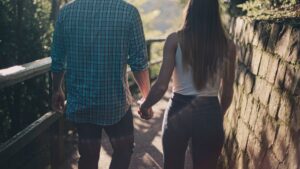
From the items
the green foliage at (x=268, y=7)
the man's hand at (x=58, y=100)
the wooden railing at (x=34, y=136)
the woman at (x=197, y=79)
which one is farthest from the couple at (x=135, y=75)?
the green foliage at (x=268, y=7)

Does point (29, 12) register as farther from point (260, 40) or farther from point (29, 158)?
point (260, 40)

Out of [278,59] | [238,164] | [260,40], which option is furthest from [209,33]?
[238,164]

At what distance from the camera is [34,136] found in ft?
12.7

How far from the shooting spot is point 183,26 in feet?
9.30

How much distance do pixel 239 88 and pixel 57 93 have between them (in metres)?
1.91

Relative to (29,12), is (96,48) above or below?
above

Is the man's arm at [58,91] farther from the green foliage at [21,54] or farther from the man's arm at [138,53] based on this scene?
the green foliage at [21,54]

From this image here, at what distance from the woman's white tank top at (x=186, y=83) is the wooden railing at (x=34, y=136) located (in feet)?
4.23

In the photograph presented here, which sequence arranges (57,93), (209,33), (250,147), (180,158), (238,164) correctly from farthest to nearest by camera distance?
(238,164) < (250,147) < (57,93) < (180,158) < (209,33)

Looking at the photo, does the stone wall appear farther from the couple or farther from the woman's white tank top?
the woman's white tank top

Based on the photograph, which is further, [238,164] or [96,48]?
[238,164]

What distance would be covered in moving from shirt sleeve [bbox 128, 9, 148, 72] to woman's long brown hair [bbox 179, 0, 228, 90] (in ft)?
1.14

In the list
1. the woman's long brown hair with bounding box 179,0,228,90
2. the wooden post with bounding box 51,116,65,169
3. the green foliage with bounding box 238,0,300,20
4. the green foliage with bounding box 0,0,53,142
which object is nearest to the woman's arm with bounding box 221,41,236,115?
the woman's long brown hair with bounding box 179,0,228,90

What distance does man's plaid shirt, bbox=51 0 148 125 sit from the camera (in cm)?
295
